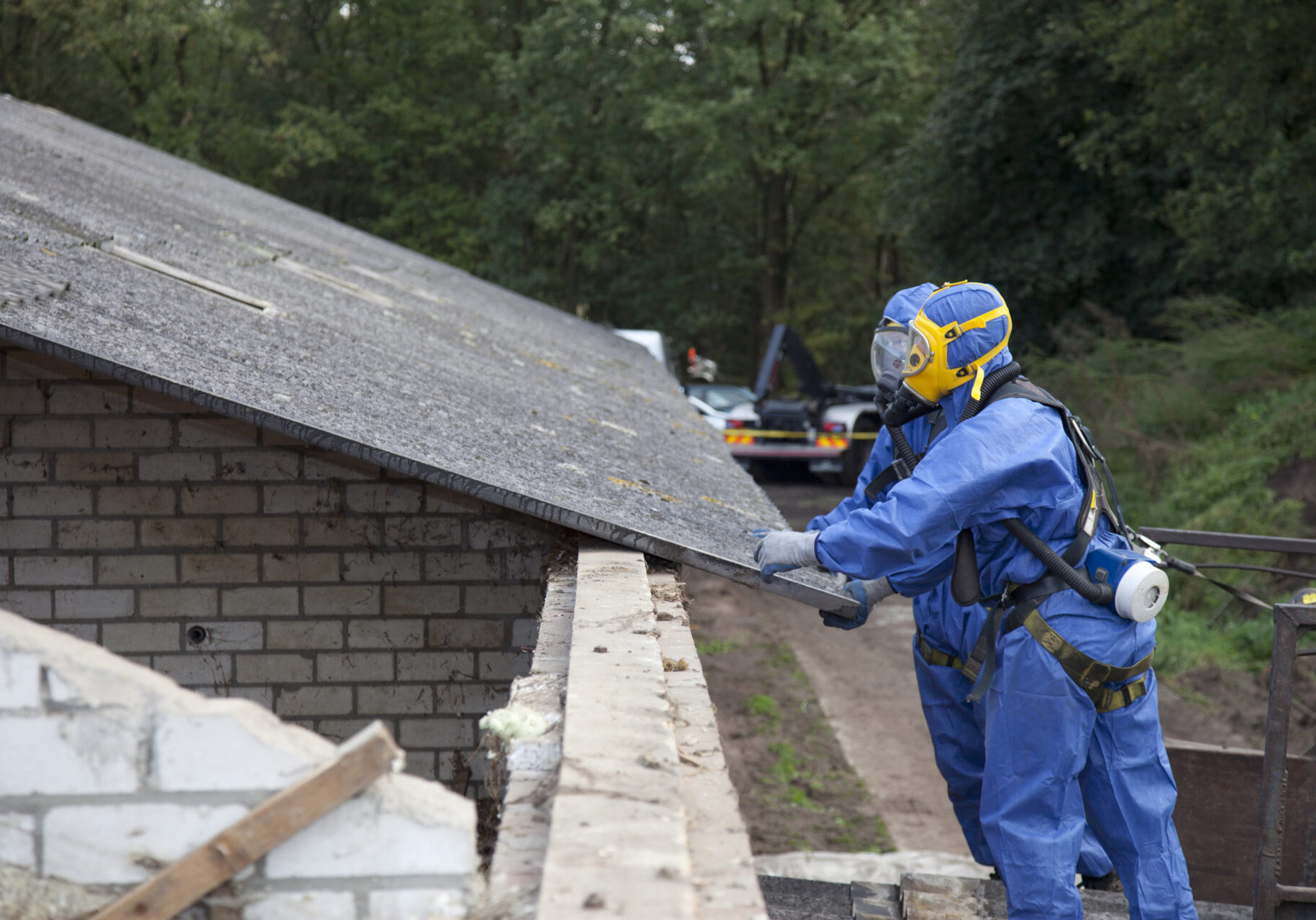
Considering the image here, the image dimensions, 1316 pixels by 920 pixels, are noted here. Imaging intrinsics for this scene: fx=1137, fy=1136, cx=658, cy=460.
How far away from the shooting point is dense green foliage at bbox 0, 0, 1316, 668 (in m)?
12.3

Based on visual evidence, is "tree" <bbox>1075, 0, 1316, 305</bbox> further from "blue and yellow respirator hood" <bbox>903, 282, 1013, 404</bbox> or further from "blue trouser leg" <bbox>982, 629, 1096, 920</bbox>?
"blue trouser leg" <bbox>982, 629, 1096, 920</bbox>

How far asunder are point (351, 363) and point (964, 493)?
2.39 meters

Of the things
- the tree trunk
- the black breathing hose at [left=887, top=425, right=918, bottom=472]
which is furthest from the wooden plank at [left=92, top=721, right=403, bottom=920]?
the tree trunk

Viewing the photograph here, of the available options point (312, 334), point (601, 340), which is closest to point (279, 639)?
point (312, 334)

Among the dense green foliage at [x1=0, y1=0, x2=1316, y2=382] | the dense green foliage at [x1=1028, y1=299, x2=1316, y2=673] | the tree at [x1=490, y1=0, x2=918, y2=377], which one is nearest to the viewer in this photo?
the dense green foliage at [x1=1028, y1=299, x2=1316, y2=673]

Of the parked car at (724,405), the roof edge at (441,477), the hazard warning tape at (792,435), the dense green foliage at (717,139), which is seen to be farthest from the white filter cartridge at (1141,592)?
the hazard warning tape at (792,435)

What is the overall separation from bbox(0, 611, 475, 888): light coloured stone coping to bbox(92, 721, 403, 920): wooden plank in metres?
0.03

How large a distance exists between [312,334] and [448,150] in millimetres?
21685

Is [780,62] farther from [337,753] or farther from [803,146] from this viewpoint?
[337,753]

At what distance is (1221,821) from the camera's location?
15.5 ft

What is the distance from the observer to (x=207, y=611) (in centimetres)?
429

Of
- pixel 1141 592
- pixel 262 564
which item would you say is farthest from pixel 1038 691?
pixel 262 564

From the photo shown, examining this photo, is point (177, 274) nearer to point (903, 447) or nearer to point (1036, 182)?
point (903, 447)

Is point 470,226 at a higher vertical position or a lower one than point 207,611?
higher
